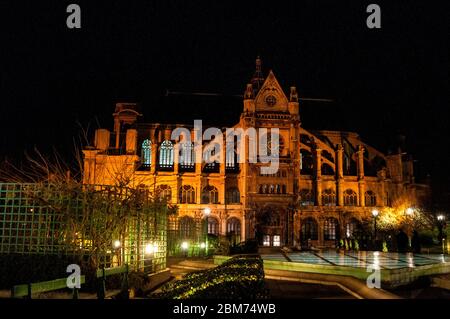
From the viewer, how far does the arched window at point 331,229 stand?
63562 mm

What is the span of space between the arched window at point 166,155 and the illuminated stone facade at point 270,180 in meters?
0.14

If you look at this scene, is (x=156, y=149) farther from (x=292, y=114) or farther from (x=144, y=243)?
(x=144, y=243)

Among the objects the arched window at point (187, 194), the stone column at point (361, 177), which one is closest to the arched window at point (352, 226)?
the stone column at point (361, 177)

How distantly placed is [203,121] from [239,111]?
618 centimetres

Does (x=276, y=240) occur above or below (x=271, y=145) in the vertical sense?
below

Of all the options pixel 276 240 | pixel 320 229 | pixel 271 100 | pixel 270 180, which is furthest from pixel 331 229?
pixel 271 100

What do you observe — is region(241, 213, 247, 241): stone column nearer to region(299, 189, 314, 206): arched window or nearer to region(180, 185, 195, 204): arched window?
region(180, 185, 195, 204): arched window

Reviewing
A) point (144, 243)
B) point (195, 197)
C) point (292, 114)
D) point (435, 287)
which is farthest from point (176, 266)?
point (292, 114)

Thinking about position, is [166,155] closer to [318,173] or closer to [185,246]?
[318,173]

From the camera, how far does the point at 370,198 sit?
66.9m

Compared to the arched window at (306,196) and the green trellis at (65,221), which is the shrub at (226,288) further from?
the arched window at (306,196)

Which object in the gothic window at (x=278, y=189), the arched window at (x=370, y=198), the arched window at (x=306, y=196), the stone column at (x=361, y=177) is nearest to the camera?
the gothic window at (x=278, y=189)

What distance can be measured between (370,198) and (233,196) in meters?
19.4

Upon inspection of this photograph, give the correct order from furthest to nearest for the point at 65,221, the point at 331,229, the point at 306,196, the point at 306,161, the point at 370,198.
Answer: the point at 306,161
the point at 370,198
the point at 306,196
the point at 331,229
the point at 65,221
